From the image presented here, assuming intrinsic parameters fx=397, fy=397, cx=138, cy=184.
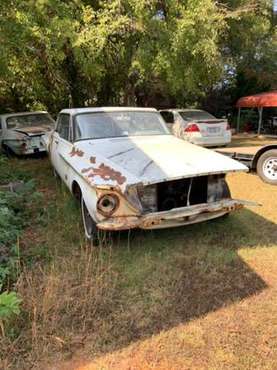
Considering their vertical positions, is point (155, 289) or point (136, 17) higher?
point (136, 17)

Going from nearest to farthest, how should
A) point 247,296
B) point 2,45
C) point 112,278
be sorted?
point 247,296, point 112,278, point 2,45

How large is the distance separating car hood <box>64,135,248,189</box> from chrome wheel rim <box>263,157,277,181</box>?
2.87 metres

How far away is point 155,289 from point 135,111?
3617 millimetres

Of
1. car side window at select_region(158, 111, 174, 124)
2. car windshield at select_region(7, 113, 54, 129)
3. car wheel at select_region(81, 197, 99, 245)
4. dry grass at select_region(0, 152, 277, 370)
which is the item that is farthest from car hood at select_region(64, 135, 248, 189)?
car side window at select_region(158, 111, 174, 124)

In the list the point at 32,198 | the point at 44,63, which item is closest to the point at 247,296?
the point at 32,198

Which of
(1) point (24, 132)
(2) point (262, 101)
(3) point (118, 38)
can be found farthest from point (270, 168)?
(2) point (262, 101)

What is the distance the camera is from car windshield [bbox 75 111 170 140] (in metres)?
6.24

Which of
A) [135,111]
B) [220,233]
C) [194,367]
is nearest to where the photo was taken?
[194,367]

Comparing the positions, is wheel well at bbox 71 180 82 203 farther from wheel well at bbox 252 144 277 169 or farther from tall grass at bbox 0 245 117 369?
wheel well at bbox 252 144 277 169

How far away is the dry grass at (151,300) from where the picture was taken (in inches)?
123

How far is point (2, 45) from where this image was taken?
31.7ft

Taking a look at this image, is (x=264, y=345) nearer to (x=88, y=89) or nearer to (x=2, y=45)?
(x=2, y=45)

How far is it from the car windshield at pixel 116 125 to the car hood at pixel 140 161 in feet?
0.79

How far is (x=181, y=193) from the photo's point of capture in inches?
193
